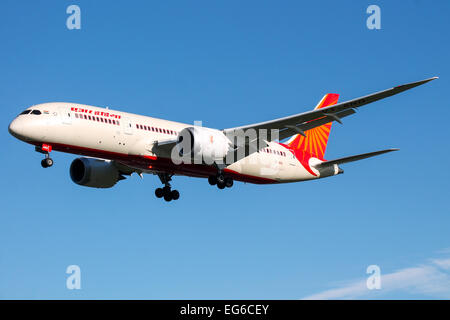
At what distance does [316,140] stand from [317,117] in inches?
525

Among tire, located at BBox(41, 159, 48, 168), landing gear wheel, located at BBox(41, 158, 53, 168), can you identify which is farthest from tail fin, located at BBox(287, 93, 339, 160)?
tire, located at BBox(41, 159, 48, 168)

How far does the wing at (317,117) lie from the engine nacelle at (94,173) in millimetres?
10511

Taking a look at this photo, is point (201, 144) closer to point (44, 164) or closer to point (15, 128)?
point (44, 164)

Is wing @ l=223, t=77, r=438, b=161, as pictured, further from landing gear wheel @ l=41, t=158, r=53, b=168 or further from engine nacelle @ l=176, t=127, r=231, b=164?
landing gear wheel @ l=41, t=158, r=53, b=168

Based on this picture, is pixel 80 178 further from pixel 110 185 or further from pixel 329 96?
pixel 329 96

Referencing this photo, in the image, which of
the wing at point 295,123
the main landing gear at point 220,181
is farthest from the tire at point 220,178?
the wing at point 295,123

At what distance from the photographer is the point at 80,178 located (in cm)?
5106

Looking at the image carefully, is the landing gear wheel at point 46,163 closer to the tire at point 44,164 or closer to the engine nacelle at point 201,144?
the tire at point 44,164

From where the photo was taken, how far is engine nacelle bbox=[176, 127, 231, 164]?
141 feet

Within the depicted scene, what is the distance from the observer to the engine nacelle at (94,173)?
50.6 m

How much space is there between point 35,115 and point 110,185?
1161cm
